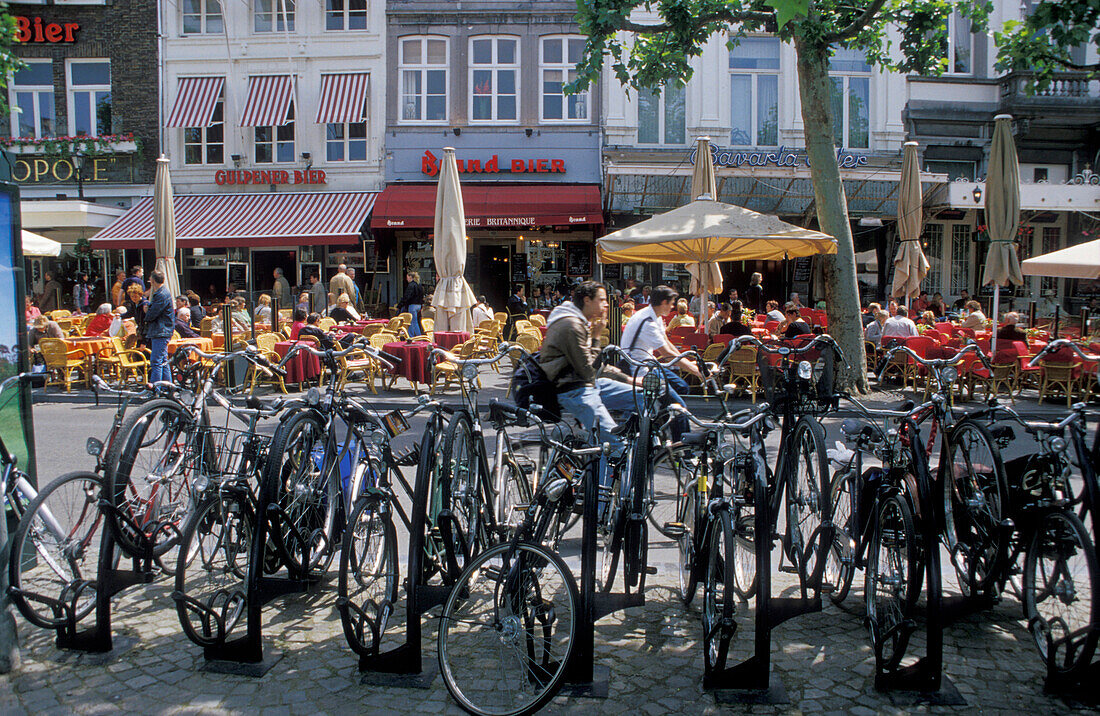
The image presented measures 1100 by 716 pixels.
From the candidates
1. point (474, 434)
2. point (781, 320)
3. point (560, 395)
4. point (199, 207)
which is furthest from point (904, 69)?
point (199, 207)

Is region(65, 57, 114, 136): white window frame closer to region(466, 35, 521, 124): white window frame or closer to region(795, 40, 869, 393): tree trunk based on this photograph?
region(466, 35, 521, 124): white window frame

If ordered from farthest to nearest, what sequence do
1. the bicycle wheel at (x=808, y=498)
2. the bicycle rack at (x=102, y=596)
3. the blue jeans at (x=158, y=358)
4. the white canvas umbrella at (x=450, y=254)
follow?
the white canvas umbrella at (x=450, y=254) < the blue jeans at (x=158, y=358) < the bicycle wheel at (x=808, y=498) < the bicycle rack at (x=102, y=596)

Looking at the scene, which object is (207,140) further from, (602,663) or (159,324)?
(602,663)

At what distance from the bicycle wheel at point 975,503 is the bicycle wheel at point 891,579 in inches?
27.1

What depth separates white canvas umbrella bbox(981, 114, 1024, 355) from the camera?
12.0 m

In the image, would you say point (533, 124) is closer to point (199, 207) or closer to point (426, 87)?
point (426, 87)

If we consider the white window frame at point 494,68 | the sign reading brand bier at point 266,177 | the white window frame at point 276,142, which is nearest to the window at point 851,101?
the white window frame at point 494,68

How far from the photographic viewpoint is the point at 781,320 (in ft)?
47.4

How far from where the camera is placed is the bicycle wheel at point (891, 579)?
3471mm

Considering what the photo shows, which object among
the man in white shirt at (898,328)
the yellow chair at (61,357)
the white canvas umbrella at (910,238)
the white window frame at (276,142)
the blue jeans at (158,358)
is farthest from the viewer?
the white window frame at (276,142)

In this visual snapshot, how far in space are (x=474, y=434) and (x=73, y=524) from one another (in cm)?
203

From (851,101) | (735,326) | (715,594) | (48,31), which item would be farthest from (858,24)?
(48,31)

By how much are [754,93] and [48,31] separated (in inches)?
733

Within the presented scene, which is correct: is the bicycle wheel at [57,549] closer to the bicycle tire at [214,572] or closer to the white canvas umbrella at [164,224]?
the bicycle tire at [214,572]
